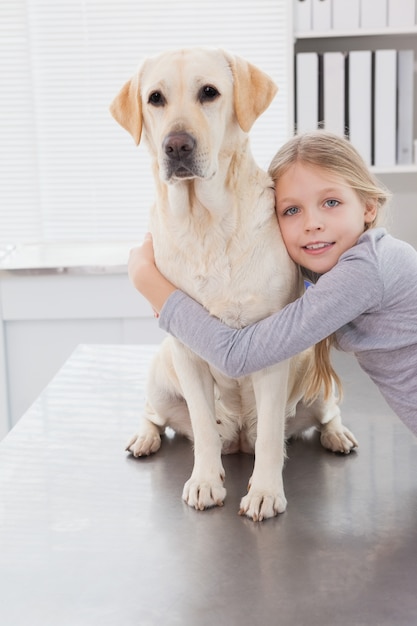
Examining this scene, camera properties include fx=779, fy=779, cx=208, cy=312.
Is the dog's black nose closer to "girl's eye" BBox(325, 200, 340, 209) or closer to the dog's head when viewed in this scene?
the dog's head

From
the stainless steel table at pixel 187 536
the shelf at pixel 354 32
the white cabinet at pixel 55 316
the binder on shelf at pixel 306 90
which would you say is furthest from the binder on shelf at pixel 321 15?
the stainless steel table at pixel 187 536

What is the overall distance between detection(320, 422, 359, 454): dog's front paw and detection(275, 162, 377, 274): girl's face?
34 centimetres

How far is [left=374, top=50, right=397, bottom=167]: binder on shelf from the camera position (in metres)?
2.91

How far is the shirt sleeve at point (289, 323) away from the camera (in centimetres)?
128

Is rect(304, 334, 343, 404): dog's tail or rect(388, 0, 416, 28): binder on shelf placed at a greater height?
rect(388, 0, 416, 28): binder on shelf

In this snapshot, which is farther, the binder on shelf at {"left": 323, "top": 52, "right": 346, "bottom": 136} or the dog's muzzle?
the binder on shelf at {"left": 323, "top": 52, "right": 346, "bottom": 136}

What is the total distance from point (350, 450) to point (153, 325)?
169 cm

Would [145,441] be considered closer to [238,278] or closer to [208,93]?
[238,278]

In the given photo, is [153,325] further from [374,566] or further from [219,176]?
[374,566]

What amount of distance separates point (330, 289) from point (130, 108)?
0.50 metres

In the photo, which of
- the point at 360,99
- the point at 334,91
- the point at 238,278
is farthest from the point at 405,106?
the point at 238,278

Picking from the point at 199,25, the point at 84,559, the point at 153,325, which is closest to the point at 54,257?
the point at 153,325

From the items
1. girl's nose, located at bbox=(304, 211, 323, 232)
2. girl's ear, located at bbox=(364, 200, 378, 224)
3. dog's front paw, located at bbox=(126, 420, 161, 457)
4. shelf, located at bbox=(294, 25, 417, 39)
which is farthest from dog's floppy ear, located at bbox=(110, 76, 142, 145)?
shelf, located at bbox=(294, 25, 417, 39)

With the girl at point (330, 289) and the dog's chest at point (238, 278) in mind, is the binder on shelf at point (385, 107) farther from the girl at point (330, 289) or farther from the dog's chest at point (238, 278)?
the dog's chest at point (238, 278)
